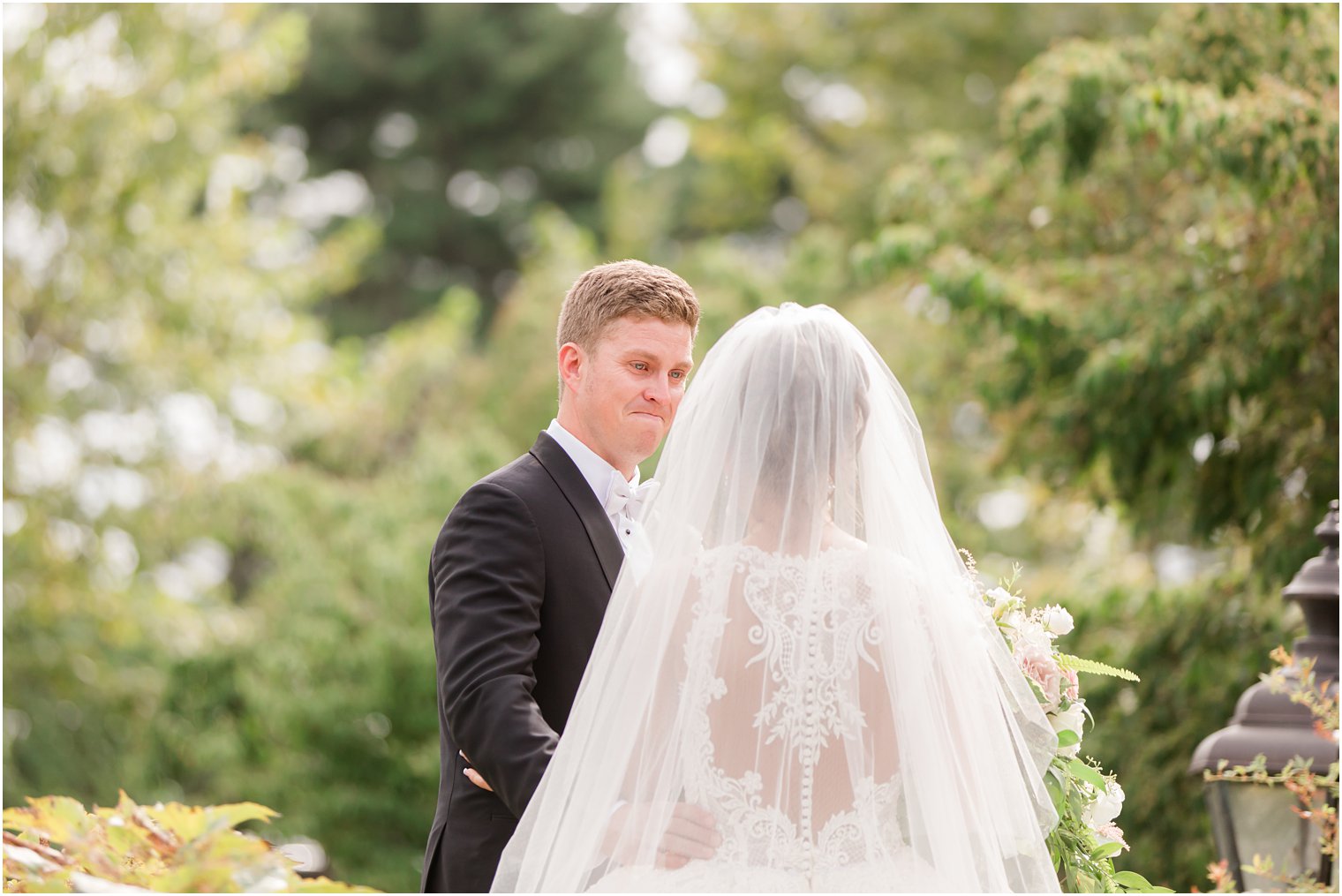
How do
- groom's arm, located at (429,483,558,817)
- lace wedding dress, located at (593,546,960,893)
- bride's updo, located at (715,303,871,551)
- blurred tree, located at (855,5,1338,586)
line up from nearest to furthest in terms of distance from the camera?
lace wedding dress, located at (593,546,960,893), bride's updo, located at (715,303,871,551), groom's arm, located at (429,483,558,817), blurred tree, located at (855,5,1338,586)

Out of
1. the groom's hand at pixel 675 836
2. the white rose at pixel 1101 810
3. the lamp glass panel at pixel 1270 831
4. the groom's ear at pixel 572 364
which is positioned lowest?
the lamp glass panel at pixel 1270 831

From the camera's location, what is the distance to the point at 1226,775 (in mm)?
3803

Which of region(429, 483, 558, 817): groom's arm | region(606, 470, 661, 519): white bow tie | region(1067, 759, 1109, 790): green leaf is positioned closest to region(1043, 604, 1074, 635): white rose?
region(1067, 759, 1109, 790): green leaf

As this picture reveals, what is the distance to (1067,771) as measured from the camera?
10.8 ft

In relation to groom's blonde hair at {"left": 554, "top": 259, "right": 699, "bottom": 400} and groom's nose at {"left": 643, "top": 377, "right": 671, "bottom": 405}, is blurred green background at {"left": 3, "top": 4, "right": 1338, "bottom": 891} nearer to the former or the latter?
groom's blonde hair at {"left": 554, "top": 259, "right": 699, "bottom": 400}

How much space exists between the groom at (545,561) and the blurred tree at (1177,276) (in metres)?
4.09

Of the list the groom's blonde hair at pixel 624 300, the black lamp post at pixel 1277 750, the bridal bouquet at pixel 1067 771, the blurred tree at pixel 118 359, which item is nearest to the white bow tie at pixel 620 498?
the groom's blonde hair at pixel 624 300

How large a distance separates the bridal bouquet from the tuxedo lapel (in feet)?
2.73

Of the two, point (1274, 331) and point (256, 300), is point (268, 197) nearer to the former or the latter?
point (256, 300)

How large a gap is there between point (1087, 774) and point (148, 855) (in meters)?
2.08

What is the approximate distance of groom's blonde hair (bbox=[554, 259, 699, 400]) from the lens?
3510mm

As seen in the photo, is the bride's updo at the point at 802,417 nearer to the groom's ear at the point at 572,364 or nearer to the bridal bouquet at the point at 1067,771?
the bridal bouquet at the point at 1067,771

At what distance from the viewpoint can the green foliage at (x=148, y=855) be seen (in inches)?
108

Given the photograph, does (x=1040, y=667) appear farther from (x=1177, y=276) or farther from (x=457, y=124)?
(x=457, y=124)
